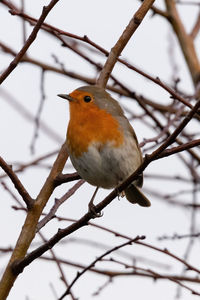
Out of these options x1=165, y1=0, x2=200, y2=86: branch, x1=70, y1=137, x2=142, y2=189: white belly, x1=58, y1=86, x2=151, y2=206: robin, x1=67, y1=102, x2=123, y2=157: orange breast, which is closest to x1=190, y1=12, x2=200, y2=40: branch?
x1=165, y1=0, x2=200, y2=86: branch

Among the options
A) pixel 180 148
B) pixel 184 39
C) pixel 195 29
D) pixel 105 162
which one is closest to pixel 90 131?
pixel 105 162

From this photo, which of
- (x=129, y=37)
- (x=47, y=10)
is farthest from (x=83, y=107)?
(x=47, y=10)

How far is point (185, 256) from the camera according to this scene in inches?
193

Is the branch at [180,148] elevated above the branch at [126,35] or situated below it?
below

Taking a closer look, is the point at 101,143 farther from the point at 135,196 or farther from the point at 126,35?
the point at 135,196

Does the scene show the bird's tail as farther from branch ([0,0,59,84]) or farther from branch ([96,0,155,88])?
branch ([0,0,59,84])

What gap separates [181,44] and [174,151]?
3.66 metres

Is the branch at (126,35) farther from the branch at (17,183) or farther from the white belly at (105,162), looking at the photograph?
the branch at (17,183)

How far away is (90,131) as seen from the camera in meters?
4.34

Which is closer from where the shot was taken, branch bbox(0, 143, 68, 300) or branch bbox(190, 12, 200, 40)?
branch bbox(0, 143, 68, 300)

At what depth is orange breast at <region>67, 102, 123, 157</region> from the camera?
4277mm

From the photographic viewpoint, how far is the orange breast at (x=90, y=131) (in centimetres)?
428

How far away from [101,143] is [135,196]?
971 millimetres

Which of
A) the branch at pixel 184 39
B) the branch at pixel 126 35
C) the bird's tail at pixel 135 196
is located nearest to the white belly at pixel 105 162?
the branch at pixel 126 35
